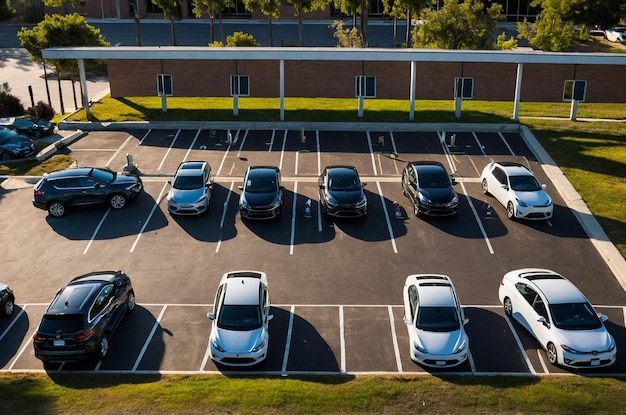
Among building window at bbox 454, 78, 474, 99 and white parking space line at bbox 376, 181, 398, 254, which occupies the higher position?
building window at bbox 454, 78, 474, 99

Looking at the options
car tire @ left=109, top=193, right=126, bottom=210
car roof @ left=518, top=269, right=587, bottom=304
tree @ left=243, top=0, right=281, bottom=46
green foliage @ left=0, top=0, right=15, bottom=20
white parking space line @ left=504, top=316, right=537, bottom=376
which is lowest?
white parking space line @ left=504, top=316, right=537, bottom=376

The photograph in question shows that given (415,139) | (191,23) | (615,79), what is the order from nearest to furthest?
(415,139)
(615,79)
(191,23)

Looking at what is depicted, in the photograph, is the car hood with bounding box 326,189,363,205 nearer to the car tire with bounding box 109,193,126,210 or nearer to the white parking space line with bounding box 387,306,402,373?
the white parking space line with bounding box 387,306,402,373

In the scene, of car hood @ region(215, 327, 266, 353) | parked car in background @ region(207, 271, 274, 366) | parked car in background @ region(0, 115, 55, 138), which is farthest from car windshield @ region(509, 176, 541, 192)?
parked car in background @ region(0, 115, 55, 138)

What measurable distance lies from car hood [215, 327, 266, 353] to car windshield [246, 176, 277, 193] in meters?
9.12

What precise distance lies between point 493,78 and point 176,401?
31283 mm

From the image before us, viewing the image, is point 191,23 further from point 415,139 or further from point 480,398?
point 480,398

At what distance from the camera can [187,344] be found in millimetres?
17766

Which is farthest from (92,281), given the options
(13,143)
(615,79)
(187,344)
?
(615,79)

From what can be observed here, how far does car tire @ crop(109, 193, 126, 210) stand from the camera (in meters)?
26.0

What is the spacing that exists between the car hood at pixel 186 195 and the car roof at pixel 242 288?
6.90 metres

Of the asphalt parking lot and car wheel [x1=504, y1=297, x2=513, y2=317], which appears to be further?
car wheel [x1=504, y1=297, x2=513, y2=317]

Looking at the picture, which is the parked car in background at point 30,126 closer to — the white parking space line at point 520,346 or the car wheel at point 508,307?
the car wheel at point 508,307

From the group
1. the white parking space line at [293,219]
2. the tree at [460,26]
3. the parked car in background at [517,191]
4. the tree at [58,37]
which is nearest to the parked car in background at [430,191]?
the parked car in background at [517,191]
